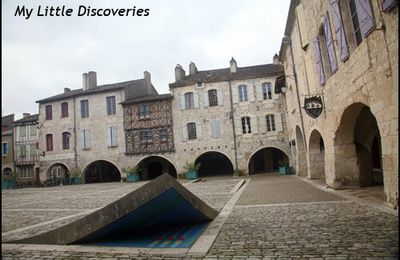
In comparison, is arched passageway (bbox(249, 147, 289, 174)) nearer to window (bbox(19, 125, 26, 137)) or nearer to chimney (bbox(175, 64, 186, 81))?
chimney (bbox(175, 64, 186, 81))

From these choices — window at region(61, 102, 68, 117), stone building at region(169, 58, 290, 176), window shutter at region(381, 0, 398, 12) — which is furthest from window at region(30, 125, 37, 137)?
window shutter at region(381, 0, 398, 12)

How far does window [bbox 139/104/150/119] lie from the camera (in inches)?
859

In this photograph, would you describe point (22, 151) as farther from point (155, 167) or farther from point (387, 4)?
point (387, 4)

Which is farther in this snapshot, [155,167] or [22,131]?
[22,131]

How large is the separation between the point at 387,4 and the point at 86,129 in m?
22.4

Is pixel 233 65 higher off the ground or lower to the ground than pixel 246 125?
higher

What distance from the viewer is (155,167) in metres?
23.8

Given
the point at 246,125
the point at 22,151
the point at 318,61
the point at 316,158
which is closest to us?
the point at 318,61

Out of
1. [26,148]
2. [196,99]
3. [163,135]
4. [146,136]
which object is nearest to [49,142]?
[26,148]

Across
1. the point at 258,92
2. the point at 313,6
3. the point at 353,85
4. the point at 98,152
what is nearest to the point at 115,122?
the point at 98,152

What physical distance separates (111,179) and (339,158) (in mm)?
21215

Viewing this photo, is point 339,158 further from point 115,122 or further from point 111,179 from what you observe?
point 111,179

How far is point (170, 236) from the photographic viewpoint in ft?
14.6

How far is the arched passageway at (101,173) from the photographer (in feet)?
79.9
